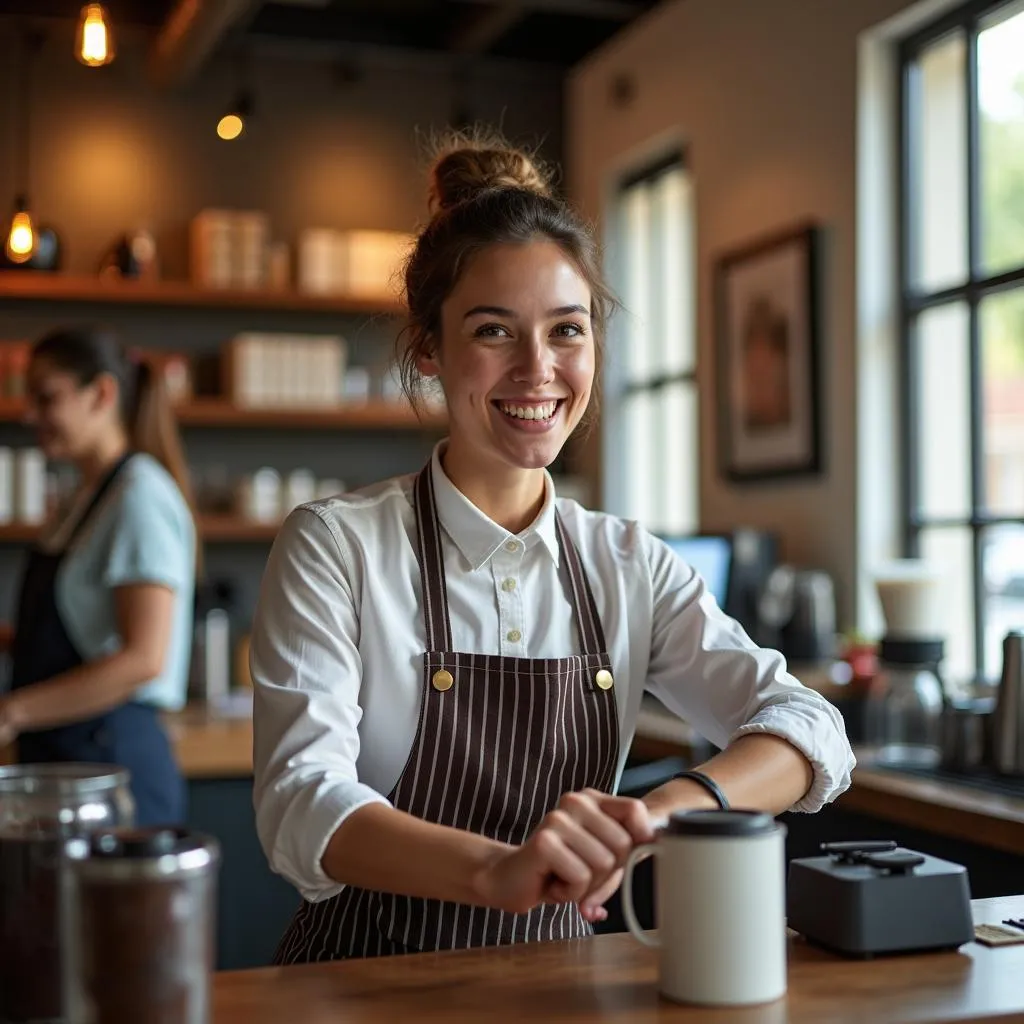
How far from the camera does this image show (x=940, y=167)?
4211 millimetres

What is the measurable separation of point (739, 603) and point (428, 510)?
2747mm

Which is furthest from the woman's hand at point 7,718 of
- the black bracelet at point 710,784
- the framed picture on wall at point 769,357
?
the framed picture on wall at point 769,357

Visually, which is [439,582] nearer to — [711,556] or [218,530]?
[711,556]

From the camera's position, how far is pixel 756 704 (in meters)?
1.58

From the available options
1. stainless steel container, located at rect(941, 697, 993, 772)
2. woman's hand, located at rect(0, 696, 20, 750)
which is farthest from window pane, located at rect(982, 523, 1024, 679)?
woman's hand, located at rect(0, 696, 20, 750)

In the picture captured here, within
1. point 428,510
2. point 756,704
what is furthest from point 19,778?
point 756,704

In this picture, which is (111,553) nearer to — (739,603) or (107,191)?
(739,603)

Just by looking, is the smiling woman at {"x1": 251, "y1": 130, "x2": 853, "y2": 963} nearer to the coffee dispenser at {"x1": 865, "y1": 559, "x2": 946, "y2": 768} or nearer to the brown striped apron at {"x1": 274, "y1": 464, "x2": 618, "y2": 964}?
the brown striped apron at {"x1": 274, "y1": 464, "x2": 618, "y2": 964}

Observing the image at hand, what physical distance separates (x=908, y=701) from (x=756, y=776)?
5.65 ft

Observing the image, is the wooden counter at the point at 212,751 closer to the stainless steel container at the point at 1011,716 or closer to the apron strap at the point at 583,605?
the stainless steel container at the point at 1011,716

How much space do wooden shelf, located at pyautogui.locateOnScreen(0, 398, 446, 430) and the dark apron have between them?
114 inches

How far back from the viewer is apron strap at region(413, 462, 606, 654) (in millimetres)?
1601

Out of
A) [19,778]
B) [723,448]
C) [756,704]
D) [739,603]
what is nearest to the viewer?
[19,778]

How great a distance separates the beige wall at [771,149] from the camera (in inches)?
173
